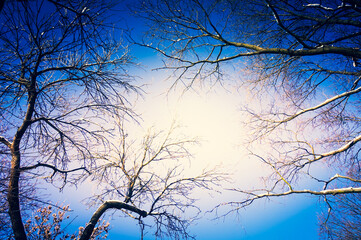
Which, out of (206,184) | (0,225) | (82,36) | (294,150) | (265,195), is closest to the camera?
(82,36)

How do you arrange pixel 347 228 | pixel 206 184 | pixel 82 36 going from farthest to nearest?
1. pixel 347 228
2. pixel 206 184
3. pixel 82 36

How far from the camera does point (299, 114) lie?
4336 millimetres

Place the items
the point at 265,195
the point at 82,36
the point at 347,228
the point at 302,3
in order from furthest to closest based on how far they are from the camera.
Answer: the point at 347,228, the point at 265,195, the point at 302,3, the point at 82,36

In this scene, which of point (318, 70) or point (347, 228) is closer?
point (318, 70)

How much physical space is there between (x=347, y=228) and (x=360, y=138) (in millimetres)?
8849

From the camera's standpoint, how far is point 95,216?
4309 mm

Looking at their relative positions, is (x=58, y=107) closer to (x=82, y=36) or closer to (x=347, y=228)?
(x=82, y=36)

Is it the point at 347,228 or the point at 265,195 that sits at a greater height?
the point at 265,195

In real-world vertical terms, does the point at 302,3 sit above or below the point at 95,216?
above

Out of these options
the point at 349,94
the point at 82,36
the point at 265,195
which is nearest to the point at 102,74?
the point at 82,36

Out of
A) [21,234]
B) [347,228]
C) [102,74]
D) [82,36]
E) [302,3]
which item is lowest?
[347,228]

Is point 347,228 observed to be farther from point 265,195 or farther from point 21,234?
point 21,234

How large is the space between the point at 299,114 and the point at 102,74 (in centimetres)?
467

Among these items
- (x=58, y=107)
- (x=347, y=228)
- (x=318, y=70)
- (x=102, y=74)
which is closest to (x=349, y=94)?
(x=318, y=70)
